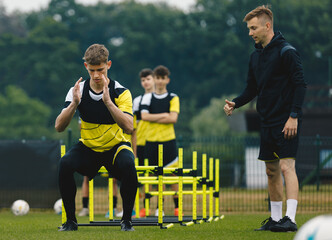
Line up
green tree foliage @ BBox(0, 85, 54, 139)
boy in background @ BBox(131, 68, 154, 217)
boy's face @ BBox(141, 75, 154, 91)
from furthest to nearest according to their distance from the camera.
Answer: green tree foliage @ BBox(0, 85, 54, 139) → boy's face @ BBox(141, 75, 154, 91) → boy in background @ BBox(131, 68, 154, 217)

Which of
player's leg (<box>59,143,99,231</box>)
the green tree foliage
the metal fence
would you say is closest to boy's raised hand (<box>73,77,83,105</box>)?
player's leg (<box>59,143,99,231</box>)

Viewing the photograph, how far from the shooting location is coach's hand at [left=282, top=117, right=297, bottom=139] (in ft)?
24.4

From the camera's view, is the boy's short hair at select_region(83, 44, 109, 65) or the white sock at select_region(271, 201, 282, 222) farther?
the white sock at select_region(271, 201, 282, 222)

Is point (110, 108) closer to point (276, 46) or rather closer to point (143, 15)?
point (276, 46)

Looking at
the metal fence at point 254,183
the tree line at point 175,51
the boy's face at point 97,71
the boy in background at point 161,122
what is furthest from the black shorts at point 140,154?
the tree line at point 175,51

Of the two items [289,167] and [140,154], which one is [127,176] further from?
[140,154]

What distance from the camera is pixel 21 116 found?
6353 centimetres

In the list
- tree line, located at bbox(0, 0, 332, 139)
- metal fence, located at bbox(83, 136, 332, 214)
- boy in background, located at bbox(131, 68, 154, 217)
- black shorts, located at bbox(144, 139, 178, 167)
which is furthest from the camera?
tree line, located at bbox(0, 0, 332, 139)

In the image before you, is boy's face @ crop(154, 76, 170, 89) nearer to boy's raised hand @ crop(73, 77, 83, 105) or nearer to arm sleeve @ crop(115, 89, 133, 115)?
arm sleeve @ crop(115, 89, 133, 115)

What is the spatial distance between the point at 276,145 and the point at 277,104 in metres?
0.45

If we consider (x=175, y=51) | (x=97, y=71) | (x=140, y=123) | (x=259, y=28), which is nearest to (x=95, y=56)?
(x=97, y=71)

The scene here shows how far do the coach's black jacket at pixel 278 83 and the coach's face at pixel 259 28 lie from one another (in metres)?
0.11

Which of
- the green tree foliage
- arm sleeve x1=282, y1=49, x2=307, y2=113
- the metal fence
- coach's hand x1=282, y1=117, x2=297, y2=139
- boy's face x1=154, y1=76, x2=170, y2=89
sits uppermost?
the green tree foliage

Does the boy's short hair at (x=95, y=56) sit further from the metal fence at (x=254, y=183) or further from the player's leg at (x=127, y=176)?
the metal fence at (x=254, y=183)
